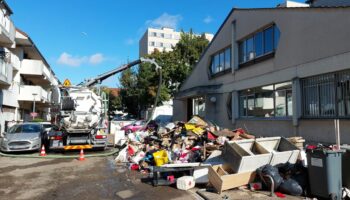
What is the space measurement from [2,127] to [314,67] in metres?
22.9

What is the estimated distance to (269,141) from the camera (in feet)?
32.2

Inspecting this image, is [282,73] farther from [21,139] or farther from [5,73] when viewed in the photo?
[5,73]

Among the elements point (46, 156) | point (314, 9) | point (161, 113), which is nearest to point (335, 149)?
point (314, 9)

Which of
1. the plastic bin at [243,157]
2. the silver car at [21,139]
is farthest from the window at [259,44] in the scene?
the silver car at [21,139]

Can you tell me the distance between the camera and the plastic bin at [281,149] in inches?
344

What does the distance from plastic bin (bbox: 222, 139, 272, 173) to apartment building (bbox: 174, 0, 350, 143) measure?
4233 millimetres

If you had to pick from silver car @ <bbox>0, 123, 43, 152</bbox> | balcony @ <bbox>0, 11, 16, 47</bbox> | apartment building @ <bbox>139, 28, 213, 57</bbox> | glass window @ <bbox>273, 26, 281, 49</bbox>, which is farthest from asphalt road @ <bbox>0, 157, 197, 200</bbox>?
apartment building @ <bbox>139, 28, 213, 57</bbox>

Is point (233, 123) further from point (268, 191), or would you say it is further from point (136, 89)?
point (136, 89)

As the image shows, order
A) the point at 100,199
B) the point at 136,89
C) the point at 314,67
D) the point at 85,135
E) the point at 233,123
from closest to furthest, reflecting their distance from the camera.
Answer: the point at 100,199
the point at 314,67
the point at 85,135
the point at 233,123
the point at 136,89

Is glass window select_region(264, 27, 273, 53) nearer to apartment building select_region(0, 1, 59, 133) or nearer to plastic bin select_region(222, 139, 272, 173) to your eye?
plastic bin select_region(222, 139, 272, 173)

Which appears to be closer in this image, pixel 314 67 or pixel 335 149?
pixel 335 149

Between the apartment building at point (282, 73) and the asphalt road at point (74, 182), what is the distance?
7257 mm

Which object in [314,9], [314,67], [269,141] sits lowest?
[269,141]

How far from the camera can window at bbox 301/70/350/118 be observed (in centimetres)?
1145
